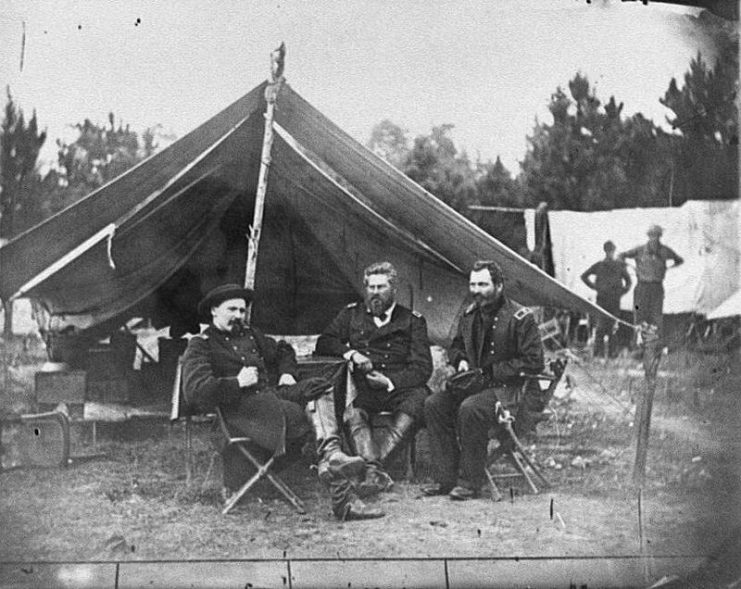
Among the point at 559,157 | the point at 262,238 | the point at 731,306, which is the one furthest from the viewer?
the point at 731,306

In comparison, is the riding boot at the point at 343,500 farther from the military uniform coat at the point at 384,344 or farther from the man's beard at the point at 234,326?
the man's beard at the point at 234,326

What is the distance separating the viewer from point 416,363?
202 inches

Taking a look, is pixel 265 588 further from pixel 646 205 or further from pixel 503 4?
pixel 503 4

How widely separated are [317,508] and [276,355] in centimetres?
85

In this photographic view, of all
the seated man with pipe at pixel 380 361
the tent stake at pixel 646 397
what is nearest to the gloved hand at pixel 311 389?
the seated man with pipe at pixel 380 361

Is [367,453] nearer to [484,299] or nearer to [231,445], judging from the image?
[231,445]

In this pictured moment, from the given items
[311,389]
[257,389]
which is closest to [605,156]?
[311,389]

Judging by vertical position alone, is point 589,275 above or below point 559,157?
below

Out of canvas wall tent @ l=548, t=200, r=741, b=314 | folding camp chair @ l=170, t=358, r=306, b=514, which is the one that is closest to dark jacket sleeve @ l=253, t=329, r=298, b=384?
folding camp chair @ l=170, t=358, r=306, b=514

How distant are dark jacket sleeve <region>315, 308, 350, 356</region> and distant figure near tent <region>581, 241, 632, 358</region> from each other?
1397mm

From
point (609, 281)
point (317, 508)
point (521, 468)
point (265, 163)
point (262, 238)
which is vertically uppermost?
point (265, 163)

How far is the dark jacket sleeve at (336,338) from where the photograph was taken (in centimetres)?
510

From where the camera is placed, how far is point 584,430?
527 cm

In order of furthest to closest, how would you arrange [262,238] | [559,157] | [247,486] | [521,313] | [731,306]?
[731,306] < [559,157] < [521,313] < [262,238] < [247,486]
